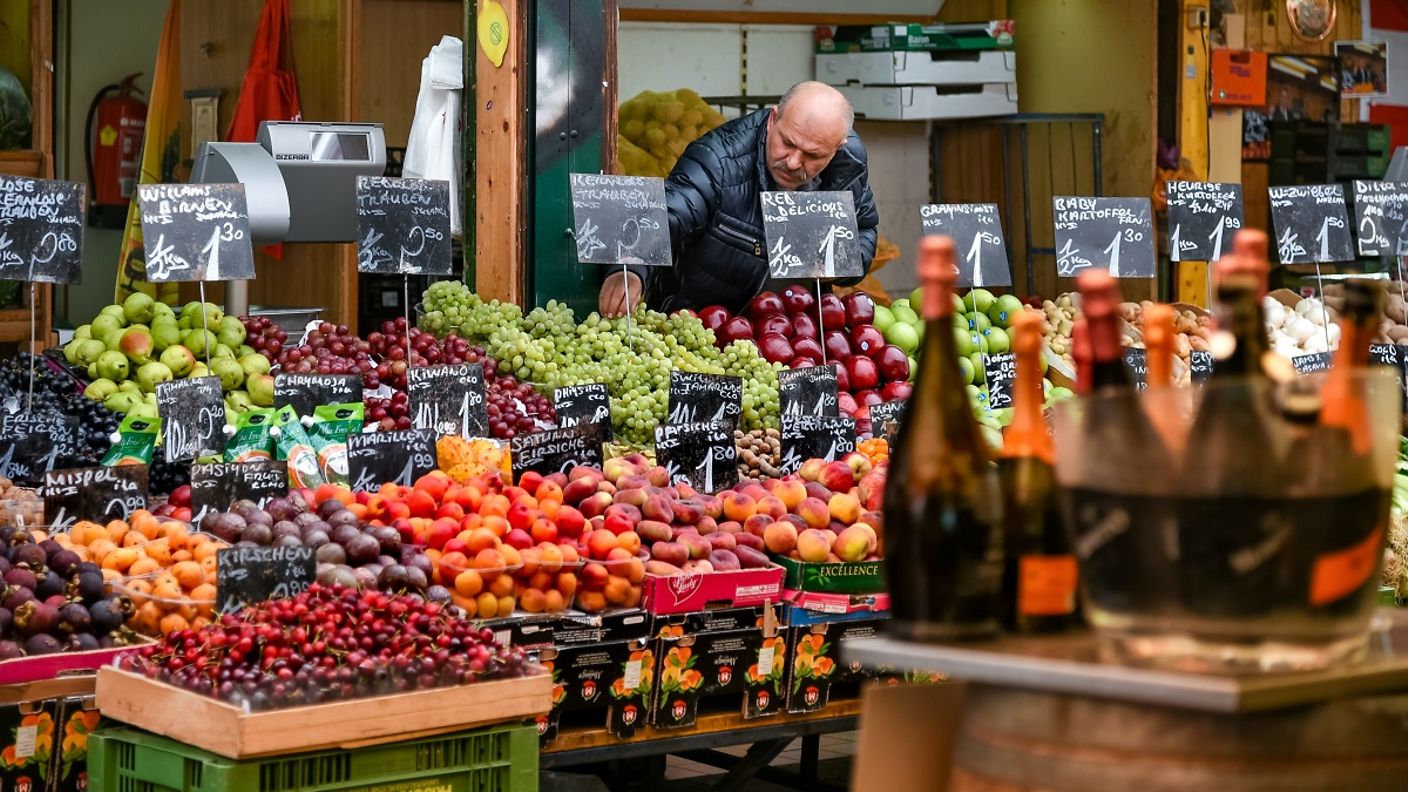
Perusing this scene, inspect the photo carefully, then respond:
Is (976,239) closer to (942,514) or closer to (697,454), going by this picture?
(697,454)

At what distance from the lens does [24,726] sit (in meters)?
3.03

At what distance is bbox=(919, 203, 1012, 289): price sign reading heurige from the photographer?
219 inches

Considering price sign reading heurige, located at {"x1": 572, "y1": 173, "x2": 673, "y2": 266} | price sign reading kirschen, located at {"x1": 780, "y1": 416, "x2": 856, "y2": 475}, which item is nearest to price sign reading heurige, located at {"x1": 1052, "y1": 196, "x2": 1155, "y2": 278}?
price sign reading heurige, located at {"x1": 572, "y1": 173, "x2": 673, "y2": 266}

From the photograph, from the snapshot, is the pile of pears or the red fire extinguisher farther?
the red fire extinguisher

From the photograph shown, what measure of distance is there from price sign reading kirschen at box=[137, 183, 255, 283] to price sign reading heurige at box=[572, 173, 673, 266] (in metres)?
1.03

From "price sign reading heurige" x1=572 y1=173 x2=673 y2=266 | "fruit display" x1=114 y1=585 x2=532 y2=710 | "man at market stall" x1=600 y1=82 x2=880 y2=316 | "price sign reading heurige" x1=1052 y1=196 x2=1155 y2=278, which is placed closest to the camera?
"fruit display" x1=114 y1=585 x2=532 y2=710

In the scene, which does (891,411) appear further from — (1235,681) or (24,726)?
(1235,681)

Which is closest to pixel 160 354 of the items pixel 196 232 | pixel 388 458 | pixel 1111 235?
pixel 196 232

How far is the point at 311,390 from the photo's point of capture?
15.0 feet

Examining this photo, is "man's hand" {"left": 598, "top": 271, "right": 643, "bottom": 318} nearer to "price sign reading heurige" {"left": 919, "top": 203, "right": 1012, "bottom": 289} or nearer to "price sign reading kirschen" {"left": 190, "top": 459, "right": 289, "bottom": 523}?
"price sign reading heurige" {"left": 919, "top": 203, "right": 1012, "bottom": 289}

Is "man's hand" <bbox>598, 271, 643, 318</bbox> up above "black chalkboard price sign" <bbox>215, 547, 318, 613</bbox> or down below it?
above

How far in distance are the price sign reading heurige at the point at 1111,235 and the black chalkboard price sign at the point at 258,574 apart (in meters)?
3.18

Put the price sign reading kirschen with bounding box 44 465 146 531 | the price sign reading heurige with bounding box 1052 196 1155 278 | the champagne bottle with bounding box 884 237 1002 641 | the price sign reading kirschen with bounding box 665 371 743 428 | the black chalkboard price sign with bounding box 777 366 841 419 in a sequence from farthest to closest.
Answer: the price sign reading heurige with bounding box 1052 196 1155 278
the black chalkboard price sign with bounding box 777 366 841 419
the price sign reading kirschen with bounding box 665 371 743 428
the price sign reading kirschen with bounding box 44 465 146 531
the champagne bottle with bounding box 884 237 1002 641

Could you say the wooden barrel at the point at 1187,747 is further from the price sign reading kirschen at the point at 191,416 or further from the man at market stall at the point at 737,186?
the man at market stall at the point at 737,186
